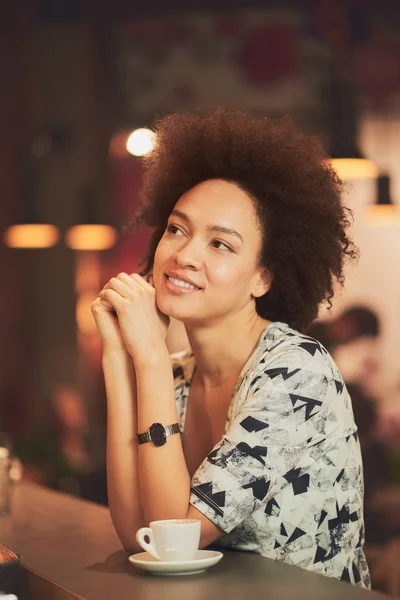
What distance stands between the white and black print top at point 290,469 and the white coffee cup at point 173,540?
0.17 m

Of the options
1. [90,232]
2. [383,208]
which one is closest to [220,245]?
[383,208]

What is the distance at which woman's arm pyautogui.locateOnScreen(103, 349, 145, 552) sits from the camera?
76.1 inches

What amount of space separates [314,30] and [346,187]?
3132 mm

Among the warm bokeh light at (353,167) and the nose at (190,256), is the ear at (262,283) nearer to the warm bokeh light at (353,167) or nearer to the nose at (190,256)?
the nose at (190,256)

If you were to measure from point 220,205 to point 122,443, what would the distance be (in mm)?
526

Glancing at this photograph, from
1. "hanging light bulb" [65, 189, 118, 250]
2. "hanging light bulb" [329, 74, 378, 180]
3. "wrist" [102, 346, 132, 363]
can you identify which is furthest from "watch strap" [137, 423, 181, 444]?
"hanging light bulb" [65, 189, 118, 250]

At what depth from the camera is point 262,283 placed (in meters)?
2.21

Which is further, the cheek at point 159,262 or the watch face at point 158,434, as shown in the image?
the cheek at point 159,262

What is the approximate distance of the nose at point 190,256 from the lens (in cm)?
203

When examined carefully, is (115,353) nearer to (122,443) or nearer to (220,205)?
(122,443)

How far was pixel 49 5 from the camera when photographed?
5770mm

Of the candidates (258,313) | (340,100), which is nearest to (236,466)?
(258,313)

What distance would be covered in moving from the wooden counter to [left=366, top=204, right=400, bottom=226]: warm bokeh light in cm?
337

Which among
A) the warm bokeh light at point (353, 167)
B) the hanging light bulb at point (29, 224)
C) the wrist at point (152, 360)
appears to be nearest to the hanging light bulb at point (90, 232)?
the hanging light bulb at point (29, 224)
